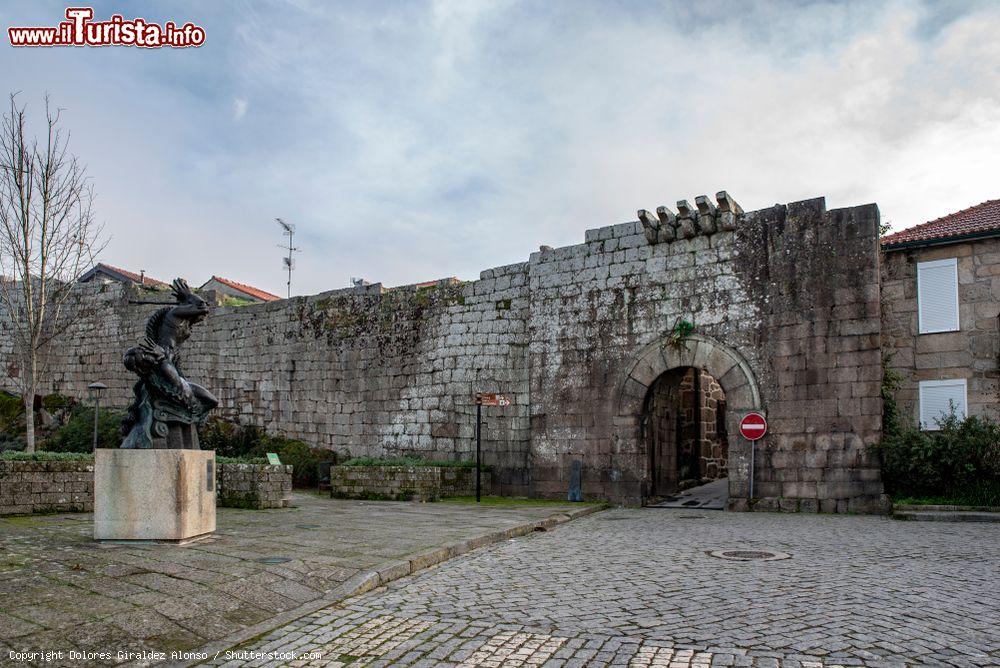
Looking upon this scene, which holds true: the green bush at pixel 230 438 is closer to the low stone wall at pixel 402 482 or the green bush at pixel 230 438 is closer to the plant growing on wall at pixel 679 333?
the low stone wall at pixel 402 482

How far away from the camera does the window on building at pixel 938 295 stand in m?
12.3

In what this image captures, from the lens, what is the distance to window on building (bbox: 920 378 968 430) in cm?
1204

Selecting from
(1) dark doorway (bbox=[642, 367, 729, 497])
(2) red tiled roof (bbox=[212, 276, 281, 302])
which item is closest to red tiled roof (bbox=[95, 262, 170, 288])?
(2) red tiled roof (bbox=[212, 276, 281, 302])

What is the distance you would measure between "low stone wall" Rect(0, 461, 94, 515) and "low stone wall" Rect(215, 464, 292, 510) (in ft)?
6.64

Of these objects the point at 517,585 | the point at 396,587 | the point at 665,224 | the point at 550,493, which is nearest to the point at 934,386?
the point at 665,224

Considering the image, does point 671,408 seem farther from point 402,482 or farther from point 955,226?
point 955,226

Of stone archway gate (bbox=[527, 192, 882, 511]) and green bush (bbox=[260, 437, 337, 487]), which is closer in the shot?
stone archway gate (bbox=[527, 192, 882, 511])

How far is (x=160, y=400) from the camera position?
7332 mm

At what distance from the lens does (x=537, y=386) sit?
15.0m

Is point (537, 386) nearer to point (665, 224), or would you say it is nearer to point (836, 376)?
point (665, 224)

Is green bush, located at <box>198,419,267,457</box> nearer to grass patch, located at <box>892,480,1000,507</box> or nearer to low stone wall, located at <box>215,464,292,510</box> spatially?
low stone wall, located at <box>215,464,292,510</box>

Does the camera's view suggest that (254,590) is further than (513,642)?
Yes

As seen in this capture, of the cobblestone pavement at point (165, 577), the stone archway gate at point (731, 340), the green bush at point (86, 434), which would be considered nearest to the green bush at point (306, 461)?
the green bush at point (86, 434)

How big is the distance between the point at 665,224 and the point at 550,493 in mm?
5340
